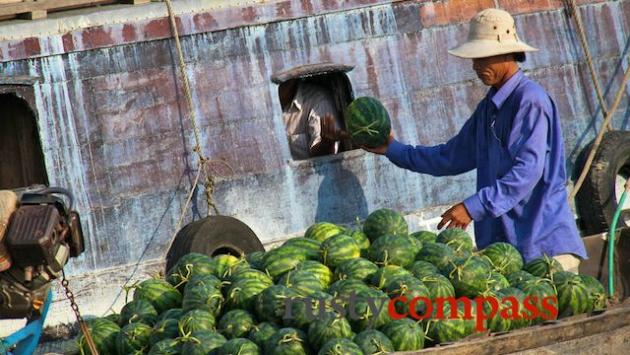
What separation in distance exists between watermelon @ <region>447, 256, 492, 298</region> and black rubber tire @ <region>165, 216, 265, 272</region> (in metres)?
3.83

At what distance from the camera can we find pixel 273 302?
5875mm

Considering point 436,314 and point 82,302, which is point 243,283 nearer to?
point 436,314

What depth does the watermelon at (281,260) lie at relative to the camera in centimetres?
638

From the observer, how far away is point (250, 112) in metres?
10.8

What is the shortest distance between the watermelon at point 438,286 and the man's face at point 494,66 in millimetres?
1886

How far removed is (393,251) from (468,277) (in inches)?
18.0

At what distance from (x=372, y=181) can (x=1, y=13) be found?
11.3 feet

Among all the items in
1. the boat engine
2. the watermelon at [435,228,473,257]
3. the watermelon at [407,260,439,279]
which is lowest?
the watermelon at [407,260,439,279]

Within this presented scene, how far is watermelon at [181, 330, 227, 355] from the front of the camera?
Result: 18.6ft

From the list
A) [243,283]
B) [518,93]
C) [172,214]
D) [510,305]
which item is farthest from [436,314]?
[172,214]

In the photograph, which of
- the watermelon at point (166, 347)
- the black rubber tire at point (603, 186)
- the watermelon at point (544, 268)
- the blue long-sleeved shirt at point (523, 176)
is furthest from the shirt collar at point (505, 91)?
the black rubber tire at point (603, 186)

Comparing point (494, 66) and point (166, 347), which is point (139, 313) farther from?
point (494, 66)

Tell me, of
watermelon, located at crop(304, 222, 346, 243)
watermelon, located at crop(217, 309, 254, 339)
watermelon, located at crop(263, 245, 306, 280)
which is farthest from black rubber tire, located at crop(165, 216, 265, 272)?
watermelon, located at crop(217, 309, 254, 339)

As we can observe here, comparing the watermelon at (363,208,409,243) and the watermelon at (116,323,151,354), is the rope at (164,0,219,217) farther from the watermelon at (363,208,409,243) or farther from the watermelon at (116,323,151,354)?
the watermelon at (116,323,151,354)
